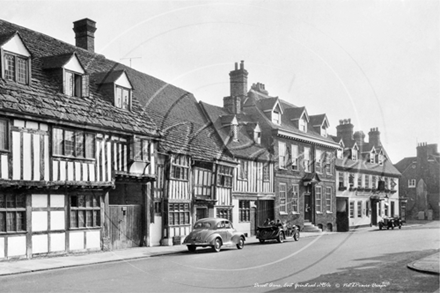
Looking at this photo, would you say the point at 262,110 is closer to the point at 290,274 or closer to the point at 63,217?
the point at 63,217

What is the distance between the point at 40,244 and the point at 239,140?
19.8m

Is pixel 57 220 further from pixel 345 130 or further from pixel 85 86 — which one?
pixel 345 130

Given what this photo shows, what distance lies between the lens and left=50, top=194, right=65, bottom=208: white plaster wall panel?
61.6ft

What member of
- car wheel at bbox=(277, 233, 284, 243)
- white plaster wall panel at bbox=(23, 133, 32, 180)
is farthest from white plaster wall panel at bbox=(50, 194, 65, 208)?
car wheel at bbox=(277, 233, 284, 243)

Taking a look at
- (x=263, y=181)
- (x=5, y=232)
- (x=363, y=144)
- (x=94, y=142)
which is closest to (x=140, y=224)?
(x=94, y=142)

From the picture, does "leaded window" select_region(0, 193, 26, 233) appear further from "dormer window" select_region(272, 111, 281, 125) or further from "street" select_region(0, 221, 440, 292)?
"dormer window" select_region(272, 111, 281, 125)

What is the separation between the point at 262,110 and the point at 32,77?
23350mm

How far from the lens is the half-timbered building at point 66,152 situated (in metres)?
17.4

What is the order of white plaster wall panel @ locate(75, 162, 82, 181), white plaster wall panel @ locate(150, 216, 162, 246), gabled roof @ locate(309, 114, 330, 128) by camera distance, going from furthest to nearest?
gabled roof @ locate(309, 114, 330, 128) → white plaster wall panel @ locate(150, 216, 162, 246) → white plaster wall panel @ locate(75, 162, 82, 181)

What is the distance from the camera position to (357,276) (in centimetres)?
1330

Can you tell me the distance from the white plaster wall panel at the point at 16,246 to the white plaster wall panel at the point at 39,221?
0.61m

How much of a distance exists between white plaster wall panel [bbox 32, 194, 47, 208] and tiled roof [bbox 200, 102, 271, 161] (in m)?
16.2

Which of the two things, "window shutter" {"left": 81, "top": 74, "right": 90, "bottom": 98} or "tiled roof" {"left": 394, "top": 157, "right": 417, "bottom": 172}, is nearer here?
"window shutter" {"left": 81, "top": 74, "right": 90, "bottom": 98}

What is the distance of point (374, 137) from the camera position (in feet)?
205
